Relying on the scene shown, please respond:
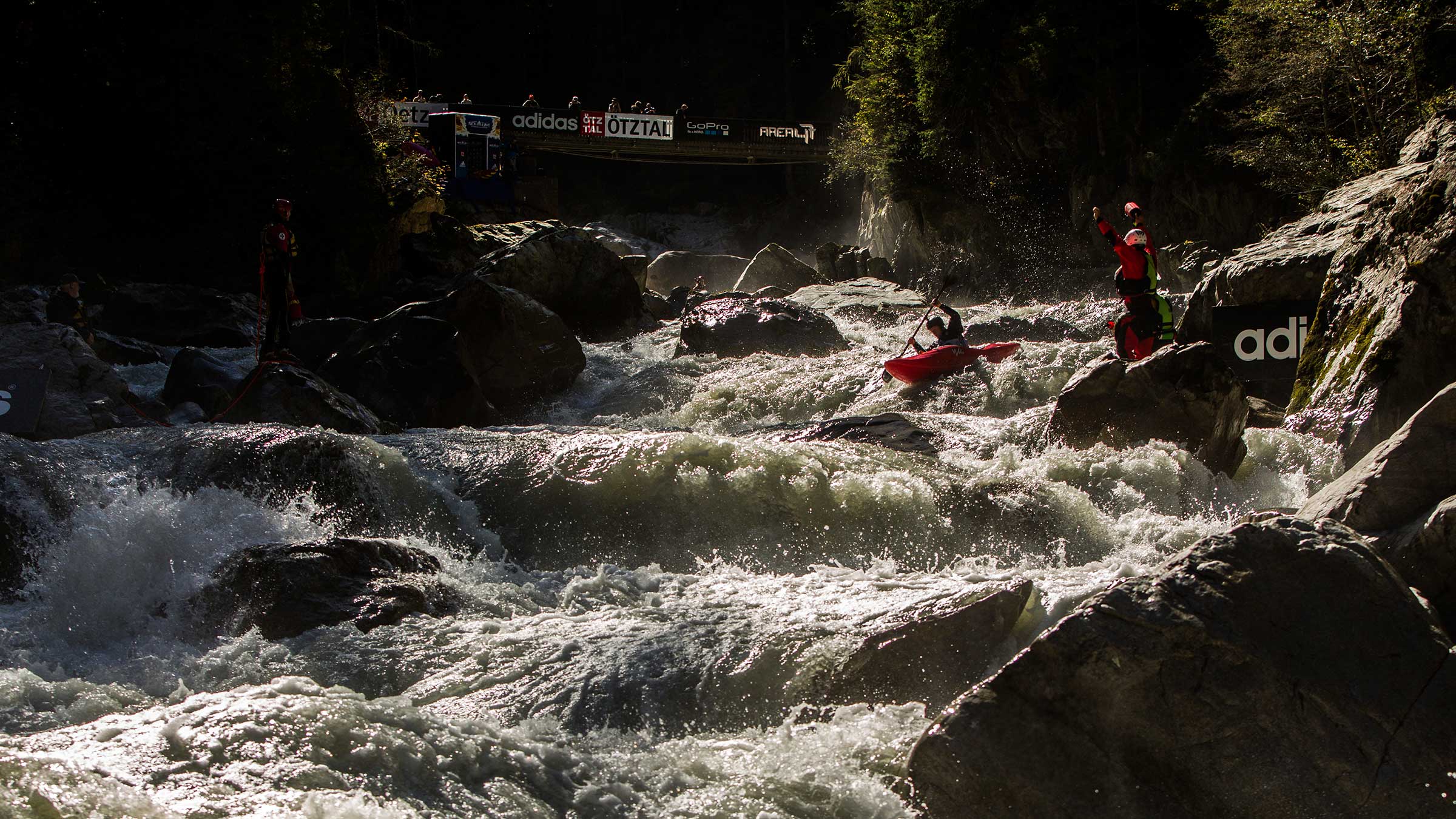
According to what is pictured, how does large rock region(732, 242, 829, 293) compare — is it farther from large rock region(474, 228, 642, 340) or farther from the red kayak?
the red kayak

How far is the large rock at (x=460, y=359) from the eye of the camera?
405 inches

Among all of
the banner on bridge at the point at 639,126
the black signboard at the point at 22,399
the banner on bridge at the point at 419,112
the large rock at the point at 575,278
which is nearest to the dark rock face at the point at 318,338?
the large rock at the point at 575,278

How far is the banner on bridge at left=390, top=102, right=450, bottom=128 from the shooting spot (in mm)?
23156

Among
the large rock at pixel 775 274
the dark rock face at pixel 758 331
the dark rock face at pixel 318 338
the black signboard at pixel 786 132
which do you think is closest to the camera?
the dark rock face at pixel 318 338

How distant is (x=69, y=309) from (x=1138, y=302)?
31.3 ft

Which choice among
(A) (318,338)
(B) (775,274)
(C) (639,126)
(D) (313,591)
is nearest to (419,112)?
(C) (639,126)

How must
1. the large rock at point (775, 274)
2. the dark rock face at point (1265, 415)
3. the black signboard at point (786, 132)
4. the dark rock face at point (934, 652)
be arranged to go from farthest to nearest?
the black signboard at point (786, 132) < the large rock at point (775, 274) < the dark rock face at point (1265, 415) < the dark rock face at point (934, 652)

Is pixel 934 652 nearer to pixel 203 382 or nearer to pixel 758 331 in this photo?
pixel 203 382

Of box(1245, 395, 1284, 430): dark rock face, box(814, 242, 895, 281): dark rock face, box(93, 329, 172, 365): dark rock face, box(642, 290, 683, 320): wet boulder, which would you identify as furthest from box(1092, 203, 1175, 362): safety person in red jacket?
box(814, 242, 895, 281): dark rock face

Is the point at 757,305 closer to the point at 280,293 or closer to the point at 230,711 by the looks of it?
the point at 280,293

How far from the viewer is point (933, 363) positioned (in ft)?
37.2

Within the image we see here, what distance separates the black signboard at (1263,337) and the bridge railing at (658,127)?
62.5 feet

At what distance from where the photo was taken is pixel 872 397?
37.9 ft

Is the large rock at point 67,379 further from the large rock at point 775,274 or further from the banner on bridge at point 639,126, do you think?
the banner on bridge at point 639,126
